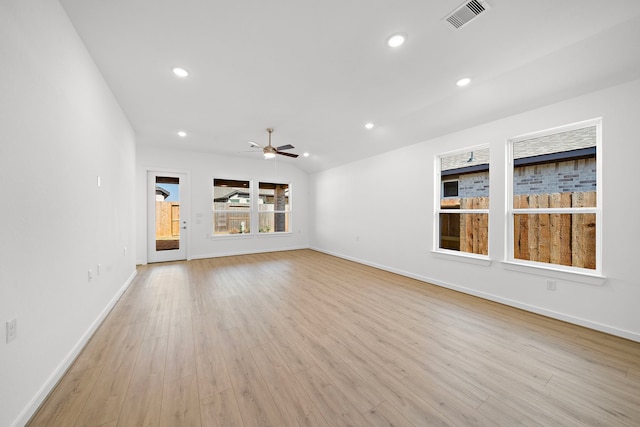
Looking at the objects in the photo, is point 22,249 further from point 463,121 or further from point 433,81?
point 463,121

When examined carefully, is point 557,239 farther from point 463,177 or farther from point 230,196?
point 230,196

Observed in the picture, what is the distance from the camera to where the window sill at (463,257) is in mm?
3496

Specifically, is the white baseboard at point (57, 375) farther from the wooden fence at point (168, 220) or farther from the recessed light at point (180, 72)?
the wooden fence at point (168, 220)

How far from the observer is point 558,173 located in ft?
9.90

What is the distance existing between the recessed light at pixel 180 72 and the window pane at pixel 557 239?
4879mm

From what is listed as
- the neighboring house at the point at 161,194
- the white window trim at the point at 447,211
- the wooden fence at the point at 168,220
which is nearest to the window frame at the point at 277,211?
the wooden fence at the point at 168,220

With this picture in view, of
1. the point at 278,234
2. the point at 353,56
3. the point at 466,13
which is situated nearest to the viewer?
the point at 466,13

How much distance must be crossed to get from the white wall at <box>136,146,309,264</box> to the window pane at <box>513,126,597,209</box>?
6.06 meters

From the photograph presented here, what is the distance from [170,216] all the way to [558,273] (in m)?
7.89

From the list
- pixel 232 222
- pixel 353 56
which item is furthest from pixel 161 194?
pixel 353 56

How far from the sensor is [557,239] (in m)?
3.04

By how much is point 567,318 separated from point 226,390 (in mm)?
3837

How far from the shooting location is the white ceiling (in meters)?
1.87

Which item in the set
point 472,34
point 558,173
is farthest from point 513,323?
point 472,34
